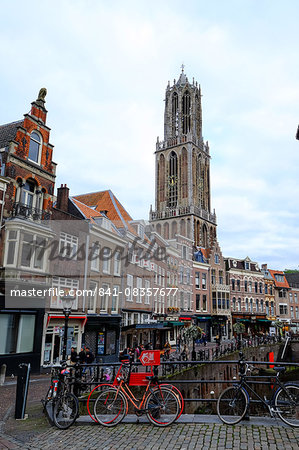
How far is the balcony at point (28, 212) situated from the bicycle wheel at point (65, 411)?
14669 millimetres

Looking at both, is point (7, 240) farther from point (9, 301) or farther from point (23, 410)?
point (23, 410)

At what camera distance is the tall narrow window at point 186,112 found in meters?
87.1

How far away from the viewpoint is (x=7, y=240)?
757 inches

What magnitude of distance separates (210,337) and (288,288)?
25.1m

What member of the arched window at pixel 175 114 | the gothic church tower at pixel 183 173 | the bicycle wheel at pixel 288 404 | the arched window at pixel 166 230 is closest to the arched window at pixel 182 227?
the gothic church tower at pixel 183 173

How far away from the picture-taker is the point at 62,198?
86.0 ft

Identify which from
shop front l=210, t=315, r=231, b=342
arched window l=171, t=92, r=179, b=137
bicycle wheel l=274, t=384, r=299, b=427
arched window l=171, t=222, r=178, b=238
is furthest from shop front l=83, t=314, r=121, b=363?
arched window l=171, t=92, r=179, b=137

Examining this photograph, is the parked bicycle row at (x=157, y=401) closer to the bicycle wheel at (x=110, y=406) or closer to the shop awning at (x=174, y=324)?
the bicycle wheel at (x=110, y=406)

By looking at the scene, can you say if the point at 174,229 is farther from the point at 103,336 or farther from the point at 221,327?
the point at 103,336

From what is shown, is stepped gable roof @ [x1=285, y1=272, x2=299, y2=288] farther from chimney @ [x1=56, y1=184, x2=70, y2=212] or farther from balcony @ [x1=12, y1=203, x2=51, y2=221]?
balcony @ [x1=12, y1=203, x2=51, y2=221]

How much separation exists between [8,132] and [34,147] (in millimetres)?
1921

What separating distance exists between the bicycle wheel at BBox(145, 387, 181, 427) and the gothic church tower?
→ 208 feet

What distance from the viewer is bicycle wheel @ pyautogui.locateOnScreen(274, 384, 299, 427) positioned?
6.21 meters

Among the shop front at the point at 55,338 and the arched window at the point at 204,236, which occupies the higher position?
the arched window at the point at 204,236
